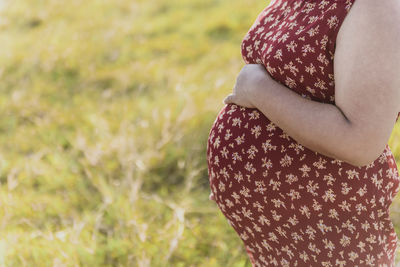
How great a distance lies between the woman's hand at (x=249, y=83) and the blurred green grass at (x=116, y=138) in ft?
2.52

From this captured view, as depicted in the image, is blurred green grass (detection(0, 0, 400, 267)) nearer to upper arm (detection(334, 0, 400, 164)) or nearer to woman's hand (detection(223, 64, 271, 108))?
woman's hand (detection(223, 64, 271, 108))

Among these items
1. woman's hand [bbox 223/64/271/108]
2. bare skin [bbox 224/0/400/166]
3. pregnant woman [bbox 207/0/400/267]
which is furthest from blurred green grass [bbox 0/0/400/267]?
bare skin [bbox 224/0/400/166]

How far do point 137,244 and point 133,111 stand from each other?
1.43 m

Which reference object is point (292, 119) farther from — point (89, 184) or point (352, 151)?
point (89, 184)

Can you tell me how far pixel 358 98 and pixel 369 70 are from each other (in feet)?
0.19

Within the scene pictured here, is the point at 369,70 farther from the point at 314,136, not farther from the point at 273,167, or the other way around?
the point at 273,167

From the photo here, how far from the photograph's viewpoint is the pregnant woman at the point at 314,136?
0.87 metres

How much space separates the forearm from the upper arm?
0.02 meters

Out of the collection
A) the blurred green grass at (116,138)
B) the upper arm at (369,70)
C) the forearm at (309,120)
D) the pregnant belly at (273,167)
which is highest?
the upper arm at (369,70)

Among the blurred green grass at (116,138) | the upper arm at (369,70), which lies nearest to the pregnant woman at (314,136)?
the upper arm at (369,70)

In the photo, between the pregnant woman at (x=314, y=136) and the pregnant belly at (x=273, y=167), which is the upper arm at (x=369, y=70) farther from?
the pregnant belly at (x=273, y=167)

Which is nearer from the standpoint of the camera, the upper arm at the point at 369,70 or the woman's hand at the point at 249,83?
the upper arm at the point at 369,70

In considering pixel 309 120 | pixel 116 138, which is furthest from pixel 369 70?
pixel 116 138

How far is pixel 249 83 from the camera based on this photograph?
1138 mm
